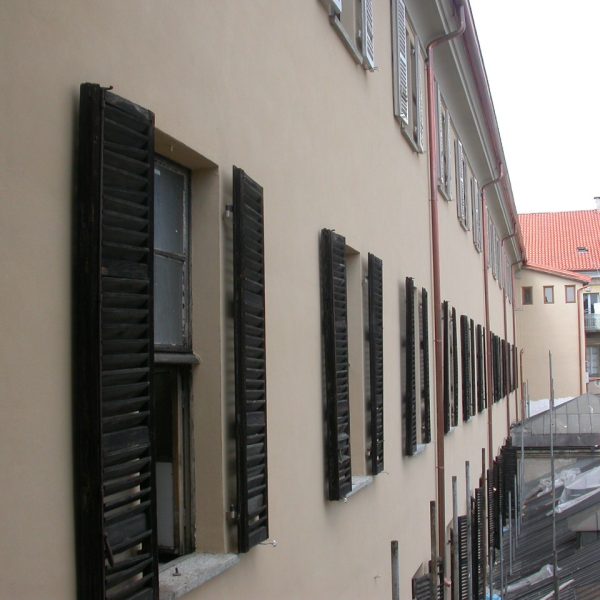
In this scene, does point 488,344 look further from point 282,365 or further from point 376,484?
point 282,365

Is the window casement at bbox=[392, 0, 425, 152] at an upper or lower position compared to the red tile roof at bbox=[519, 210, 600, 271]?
lower

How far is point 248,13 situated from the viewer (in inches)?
161

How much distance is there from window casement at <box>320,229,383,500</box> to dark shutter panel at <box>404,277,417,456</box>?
Answer: 141 centimetres

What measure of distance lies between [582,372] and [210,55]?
39.8 m

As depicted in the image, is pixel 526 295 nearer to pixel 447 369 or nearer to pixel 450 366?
pixel 450 366

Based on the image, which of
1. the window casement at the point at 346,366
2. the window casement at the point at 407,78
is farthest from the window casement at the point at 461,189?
Answer: the window casement at the point at 346,366

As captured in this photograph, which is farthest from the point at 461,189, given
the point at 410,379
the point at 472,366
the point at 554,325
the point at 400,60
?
the point at 554,325

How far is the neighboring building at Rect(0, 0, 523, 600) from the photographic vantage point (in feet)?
7.73

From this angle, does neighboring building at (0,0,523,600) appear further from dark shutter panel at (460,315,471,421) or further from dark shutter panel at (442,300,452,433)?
dark shutter panel at (460,315,471,421)

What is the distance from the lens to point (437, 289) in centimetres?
1024

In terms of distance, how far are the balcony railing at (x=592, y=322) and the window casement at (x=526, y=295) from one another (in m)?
12.5

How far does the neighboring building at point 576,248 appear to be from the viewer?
51312 millimetres

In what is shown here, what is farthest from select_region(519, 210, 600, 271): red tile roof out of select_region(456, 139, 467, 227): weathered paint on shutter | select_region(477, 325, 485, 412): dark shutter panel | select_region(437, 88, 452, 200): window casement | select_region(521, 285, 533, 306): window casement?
select_region(437, 88, 452, 200): window casement

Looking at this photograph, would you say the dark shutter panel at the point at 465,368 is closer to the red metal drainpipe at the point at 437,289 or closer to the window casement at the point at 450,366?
the window casement at the point at 450,366
